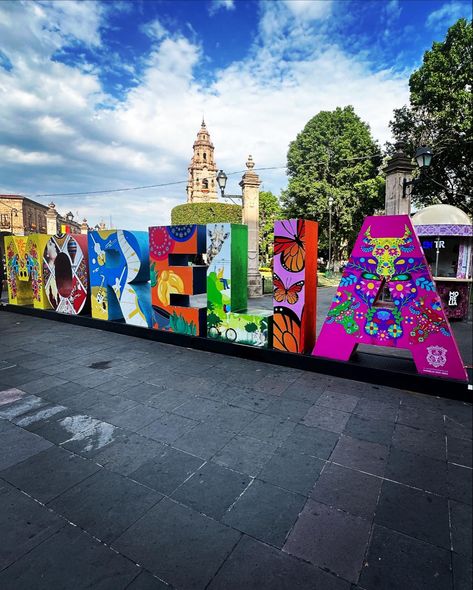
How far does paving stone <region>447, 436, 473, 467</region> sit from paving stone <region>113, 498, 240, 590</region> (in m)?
2.28

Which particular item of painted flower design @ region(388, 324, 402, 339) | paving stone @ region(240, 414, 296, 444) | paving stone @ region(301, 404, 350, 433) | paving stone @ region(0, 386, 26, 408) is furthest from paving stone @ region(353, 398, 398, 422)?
paving stone @ region(0, 386, 26, 408)

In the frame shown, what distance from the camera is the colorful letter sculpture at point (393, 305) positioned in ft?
15.8

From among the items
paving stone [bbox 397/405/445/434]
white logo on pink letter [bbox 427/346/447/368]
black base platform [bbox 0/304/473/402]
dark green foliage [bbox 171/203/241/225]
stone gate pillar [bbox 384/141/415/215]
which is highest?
dark green foliage [bbox 171/203/241/225]

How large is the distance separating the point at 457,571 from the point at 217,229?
18.5ft

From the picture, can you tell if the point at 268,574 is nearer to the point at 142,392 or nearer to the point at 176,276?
the point at 142,392

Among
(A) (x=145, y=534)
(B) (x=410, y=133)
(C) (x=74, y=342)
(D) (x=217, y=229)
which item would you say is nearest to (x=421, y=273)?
(D) (x=217, y=229)

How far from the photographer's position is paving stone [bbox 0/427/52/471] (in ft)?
10.8

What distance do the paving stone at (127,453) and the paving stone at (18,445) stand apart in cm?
69

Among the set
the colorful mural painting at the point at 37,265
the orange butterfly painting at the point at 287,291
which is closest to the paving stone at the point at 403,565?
the orange butterfly painting at the point at 287,291

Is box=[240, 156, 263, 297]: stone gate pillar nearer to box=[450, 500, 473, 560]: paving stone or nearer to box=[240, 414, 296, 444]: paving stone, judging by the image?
box=[240, 414, 296, 444]: paving stone

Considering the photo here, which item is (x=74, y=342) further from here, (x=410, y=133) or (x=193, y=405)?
(x=410, y=133)

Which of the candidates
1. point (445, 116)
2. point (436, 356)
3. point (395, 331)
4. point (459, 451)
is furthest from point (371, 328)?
point (445, 116)

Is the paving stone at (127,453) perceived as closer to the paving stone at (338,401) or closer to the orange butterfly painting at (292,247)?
the paving stone at (338,401)

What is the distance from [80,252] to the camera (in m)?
8.89
